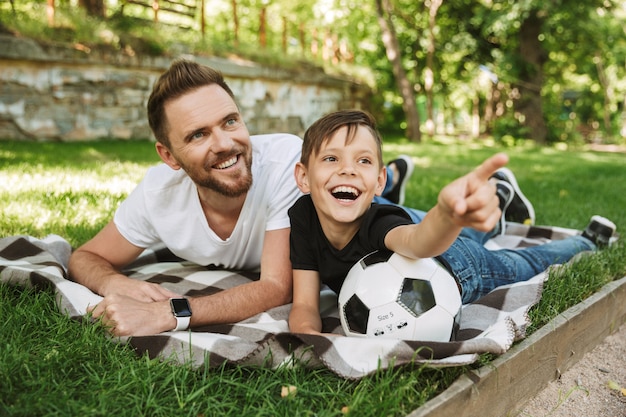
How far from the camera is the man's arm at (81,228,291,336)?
82.6 inches

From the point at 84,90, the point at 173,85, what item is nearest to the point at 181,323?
the point at 173,85

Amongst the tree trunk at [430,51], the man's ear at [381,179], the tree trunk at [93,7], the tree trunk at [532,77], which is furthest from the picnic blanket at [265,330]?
the tree trunk at [430,51]

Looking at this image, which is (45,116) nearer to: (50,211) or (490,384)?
(50,211)

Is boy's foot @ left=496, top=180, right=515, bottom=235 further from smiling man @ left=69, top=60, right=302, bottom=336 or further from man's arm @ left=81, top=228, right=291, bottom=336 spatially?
man's arm @ left=81, top=228, right=291, bottom=336

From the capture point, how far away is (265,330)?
2254 mm

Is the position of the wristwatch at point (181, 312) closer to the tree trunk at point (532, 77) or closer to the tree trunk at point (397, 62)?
the tree trunk at point (397, 62)

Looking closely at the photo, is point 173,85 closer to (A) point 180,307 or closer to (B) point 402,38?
(A) point 180,307

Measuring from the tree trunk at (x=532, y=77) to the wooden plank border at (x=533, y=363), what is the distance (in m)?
12.3

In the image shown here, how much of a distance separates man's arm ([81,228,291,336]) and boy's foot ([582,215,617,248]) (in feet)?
6.90

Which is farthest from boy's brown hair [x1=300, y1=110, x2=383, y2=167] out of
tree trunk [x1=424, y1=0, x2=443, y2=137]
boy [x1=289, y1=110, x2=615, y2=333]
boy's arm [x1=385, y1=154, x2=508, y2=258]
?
tree trunk [x1=424, y1=0, x2=443, y2=137]

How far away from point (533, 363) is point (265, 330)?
3.46ft

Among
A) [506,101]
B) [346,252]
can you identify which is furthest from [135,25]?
[506,101]

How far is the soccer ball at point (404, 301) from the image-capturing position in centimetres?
202

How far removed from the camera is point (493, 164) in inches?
56.7
